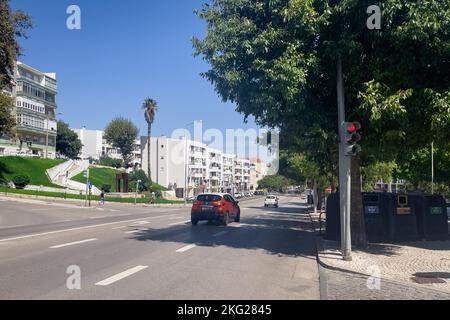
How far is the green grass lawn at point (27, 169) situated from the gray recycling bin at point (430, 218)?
161ft

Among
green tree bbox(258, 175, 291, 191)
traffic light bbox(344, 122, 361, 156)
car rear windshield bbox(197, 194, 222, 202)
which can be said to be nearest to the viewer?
traffic light bbox(344, 122, 361, 156)

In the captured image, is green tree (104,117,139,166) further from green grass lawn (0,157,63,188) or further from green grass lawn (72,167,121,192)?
green grass lawn (0,157,63,188)

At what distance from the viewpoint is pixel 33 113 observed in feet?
233

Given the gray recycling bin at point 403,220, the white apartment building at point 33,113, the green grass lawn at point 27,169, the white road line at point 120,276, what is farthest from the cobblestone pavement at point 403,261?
the white apartment building at point 33,113

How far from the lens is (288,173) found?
5303 centimetres

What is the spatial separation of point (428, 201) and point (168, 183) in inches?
3516

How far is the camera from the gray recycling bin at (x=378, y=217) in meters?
15.5

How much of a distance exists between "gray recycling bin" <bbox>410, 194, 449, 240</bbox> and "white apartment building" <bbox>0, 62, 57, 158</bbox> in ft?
196

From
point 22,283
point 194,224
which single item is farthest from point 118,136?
point 22,283

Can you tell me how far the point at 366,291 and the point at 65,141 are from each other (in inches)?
3545

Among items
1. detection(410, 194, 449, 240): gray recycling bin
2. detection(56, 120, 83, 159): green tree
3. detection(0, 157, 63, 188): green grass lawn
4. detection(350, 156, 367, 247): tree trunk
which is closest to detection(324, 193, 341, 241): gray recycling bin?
detection(350, 156, 367, 247): tree trunk

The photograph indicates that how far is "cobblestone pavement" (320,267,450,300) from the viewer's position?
7621 millimetres
